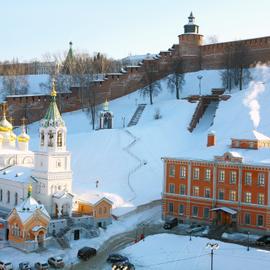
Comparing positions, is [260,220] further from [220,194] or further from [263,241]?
[220,194]

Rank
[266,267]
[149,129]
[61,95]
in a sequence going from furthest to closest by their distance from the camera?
[61,95]
[149,129]
[266,267]

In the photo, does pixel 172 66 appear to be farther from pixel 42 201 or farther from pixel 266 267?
pixel 266 267

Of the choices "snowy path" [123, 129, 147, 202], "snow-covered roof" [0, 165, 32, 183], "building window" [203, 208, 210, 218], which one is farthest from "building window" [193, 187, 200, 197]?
"snow-covered roof" [0, 165, 32, 183]

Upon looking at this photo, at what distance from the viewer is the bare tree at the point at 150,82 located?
196ft

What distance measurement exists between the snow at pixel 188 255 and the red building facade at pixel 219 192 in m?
3.79

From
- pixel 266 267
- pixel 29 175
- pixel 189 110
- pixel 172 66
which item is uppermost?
pixel 172 66

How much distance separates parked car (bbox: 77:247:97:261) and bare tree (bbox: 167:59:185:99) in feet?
101

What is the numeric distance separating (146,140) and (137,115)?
8.08 meters

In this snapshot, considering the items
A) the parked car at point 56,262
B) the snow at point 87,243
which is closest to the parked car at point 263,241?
the snow at point 87,243

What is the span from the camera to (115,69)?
8369 centimetres

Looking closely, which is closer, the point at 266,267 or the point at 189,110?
the point at 266,267

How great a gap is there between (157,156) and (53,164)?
464 inches

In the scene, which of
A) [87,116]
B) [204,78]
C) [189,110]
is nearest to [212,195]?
[189,110]

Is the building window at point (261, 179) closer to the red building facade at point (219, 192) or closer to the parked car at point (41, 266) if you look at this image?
the red building facade at point (219, 192)
